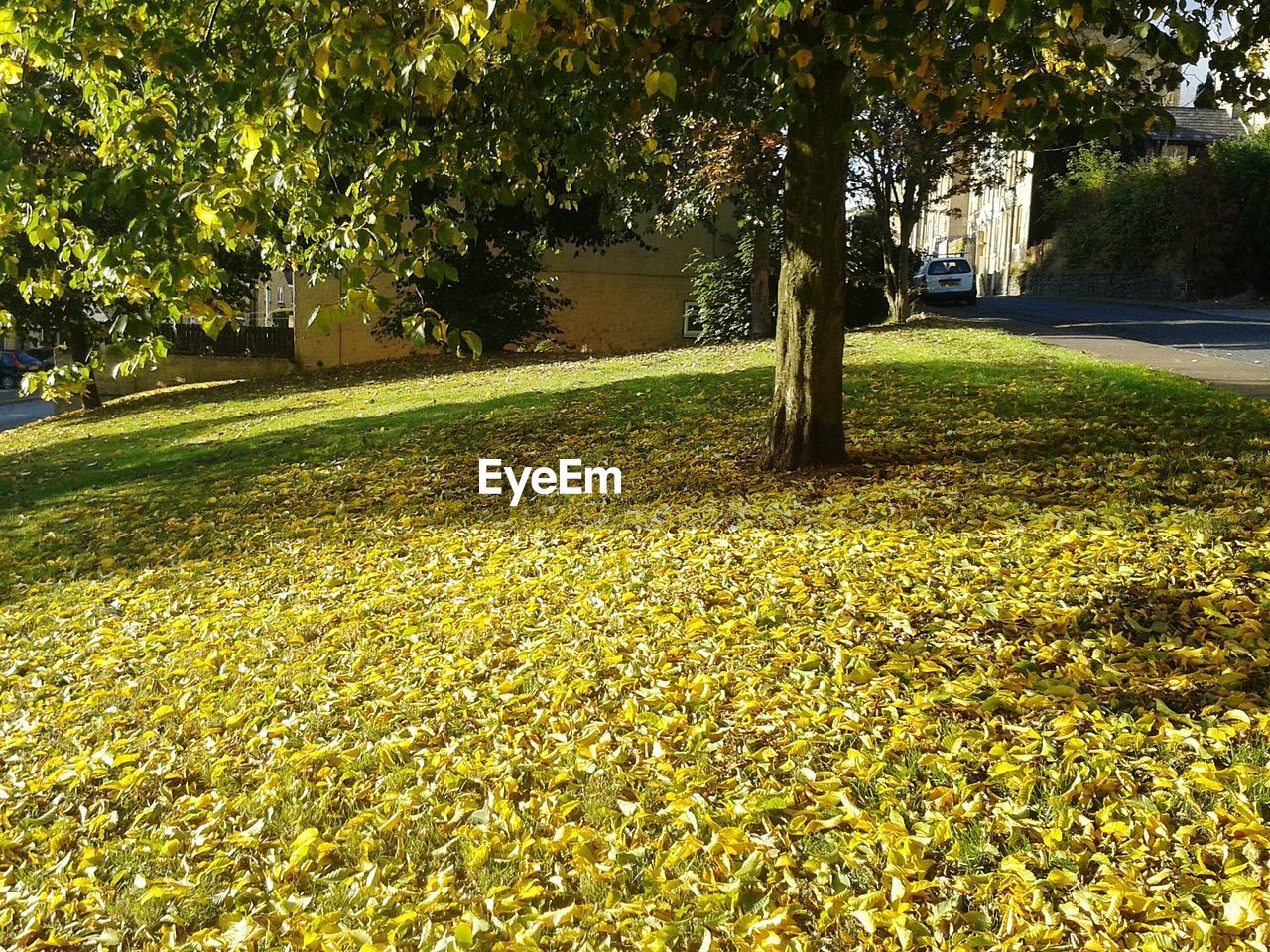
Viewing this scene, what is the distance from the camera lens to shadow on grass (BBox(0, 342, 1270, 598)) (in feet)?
23.8

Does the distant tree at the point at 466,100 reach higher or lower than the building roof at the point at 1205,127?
lower

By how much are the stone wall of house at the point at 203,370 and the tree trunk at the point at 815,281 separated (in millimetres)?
22296

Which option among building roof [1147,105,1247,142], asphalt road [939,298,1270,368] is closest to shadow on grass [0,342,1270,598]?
asphalt road [939,298,1270,368]

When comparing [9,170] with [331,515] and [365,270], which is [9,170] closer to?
[365,270]

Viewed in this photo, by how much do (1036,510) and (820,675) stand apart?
2.58 metres

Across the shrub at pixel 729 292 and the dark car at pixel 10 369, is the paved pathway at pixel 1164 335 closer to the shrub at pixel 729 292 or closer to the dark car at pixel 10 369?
the shrub at pixel 729 292

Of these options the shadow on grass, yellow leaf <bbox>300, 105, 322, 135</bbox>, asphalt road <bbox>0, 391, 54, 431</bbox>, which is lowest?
asphalt road <bbox>0, 391, 54, 431</bbox>

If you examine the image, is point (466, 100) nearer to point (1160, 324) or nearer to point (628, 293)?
point (1160, 324)

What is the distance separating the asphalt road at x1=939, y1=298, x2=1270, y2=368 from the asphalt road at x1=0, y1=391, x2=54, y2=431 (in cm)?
2483

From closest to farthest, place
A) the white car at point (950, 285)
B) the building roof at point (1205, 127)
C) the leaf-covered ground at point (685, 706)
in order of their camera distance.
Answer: the leaf-covered ground at point (685, 706) → the white car at point (950, 285) → the building roof at point (1205, 127)

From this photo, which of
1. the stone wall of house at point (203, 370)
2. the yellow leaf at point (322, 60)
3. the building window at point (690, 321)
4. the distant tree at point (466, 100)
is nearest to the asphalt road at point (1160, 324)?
the building window at point (690, 321)

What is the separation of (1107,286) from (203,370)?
32366 millimetres

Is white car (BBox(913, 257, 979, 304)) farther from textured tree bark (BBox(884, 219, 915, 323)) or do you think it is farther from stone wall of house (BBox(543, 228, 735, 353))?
textured tree bark (BBox(884, 219, 915, 323))

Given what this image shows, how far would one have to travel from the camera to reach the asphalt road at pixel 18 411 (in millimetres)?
26156
